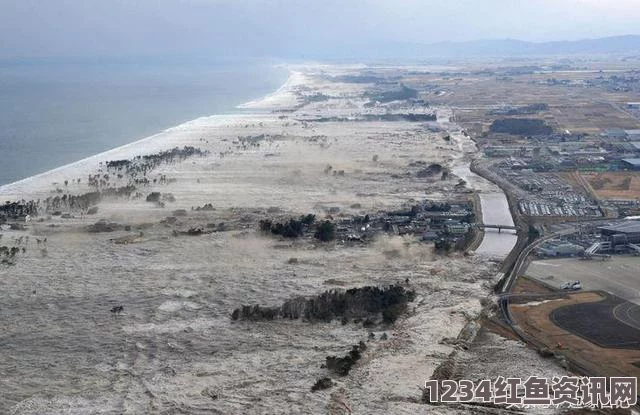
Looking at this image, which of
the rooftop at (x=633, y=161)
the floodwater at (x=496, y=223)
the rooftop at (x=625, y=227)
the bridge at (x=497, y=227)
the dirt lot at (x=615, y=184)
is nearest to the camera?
the floodwater at (x=496, y=223)

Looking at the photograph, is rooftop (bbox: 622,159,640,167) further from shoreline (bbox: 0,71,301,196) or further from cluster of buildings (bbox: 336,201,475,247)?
shoreline (bbox: 0,71,301,196)

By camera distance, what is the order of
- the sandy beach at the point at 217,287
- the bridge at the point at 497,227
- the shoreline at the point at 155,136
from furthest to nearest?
the shoreline at the point at 155,136 → the bridge at the point at 497,227 → the sandy beach at the point at 217,287

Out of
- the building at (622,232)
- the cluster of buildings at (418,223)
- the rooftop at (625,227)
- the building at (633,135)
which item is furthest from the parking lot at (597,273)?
the building at (633,135)

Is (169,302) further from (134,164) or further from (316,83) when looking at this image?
(316,83)

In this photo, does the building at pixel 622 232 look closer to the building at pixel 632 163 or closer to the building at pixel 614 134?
the building at pixel 632 163

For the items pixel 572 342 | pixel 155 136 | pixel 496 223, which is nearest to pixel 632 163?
pixel 496 223

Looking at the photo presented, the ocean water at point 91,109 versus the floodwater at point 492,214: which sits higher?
the ocean water at point 91,109

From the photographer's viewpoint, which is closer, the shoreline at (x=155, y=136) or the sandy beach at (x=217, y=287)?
the sandy beach at (x=217, y=287)
